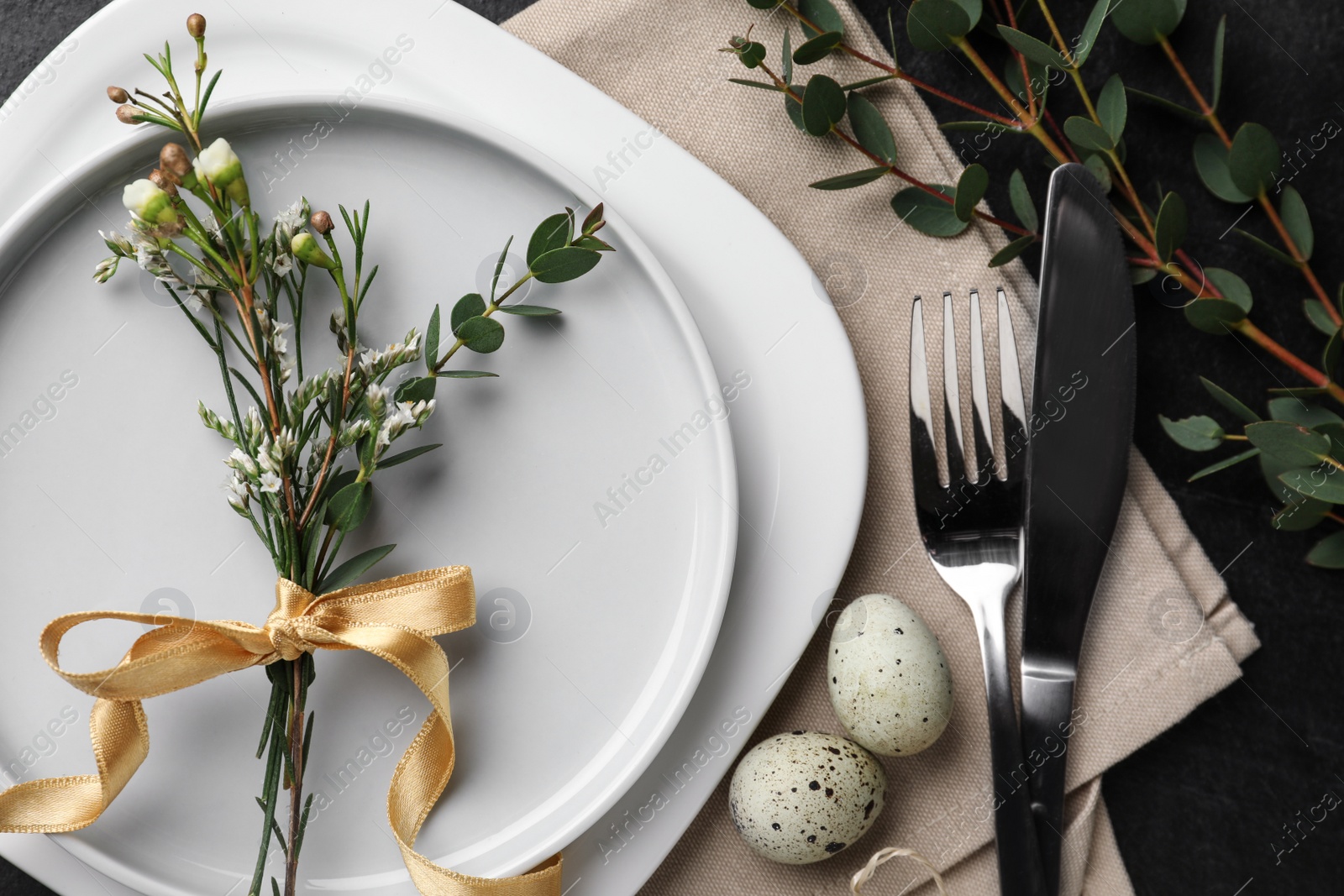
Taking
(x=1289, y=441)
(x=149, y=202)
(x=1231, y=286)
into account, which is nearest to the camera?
(x=149, y=202)

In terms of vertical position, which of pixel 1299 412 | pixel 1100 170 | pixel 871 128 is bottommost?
pixel 1299 412

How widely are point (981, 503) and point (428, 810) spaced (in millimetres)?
460

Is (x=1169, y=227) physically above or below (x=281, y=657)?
below

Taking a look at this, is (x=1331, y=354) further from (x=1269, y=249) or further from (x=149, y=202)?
(x=149, y=202)

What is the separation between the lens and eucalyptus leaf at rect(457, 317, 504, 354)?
0.55 metres

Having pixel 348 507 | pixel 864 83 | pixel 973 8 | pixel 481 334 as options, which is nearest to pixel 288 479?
pixel 348 507

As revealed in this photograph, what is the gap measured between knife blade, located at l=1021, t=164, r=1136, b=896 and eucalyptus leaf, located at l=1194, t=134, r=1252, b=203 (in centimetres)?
12

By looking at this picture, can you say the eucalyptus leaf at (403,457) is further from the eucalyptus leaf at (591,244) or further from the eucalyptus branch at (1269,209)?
the eucalyptus branch at (1269,209)

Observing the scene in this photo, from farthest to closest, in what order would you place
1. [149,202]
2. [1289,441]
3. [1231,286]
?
[1231,286] < [1289,441] < [149,202]

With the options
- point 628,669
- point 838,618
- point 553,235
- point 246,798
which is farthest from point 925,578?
point 246,798

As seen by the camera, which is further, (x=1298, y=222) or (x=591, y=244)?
(x=1298, y=222)

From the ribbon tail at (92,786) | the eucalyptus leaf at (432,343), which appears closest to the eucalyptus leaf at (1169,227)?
the eucalyptus leaf at (432,343)

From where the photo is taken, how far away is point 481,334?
0.55 m

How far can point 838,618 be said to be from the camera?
66cm
